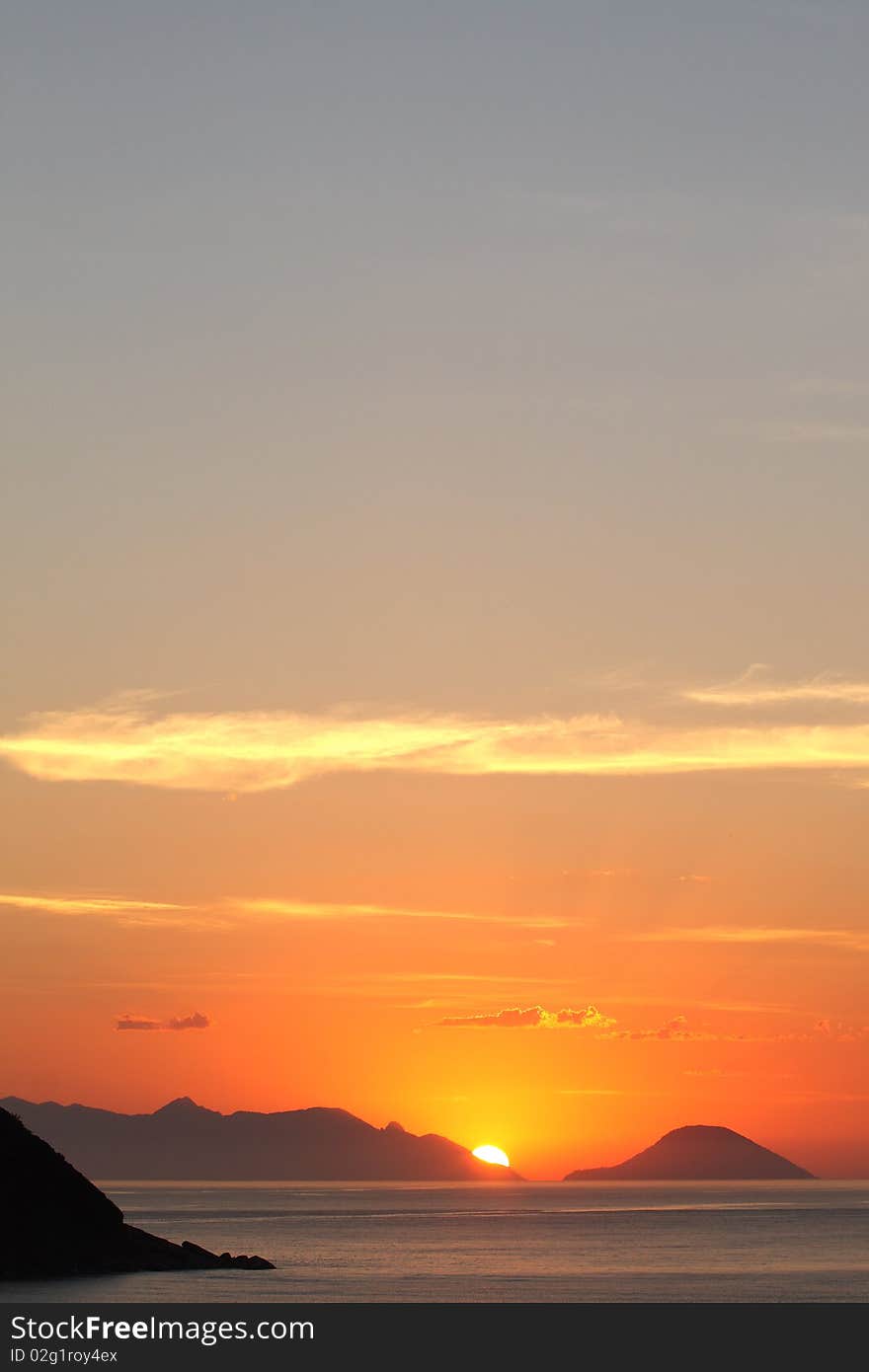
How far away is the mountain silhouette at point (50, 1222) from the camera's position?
104 meters

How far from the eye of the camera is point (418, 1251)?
567 feet

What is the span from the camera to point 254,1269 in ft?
423

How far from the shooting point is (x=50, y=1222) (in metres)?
107

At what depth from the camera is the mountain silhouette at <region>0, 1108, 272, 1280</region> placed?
10388cm
